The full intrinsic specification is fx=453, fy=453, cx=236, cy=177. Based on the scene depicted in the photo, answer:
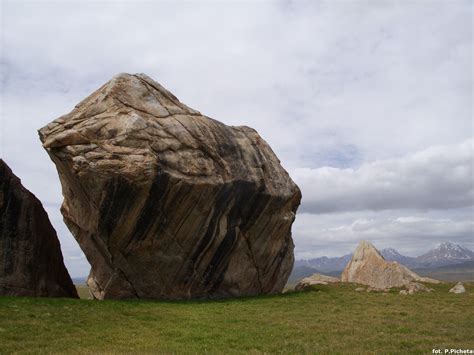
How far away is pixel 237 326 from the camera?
25406 mm

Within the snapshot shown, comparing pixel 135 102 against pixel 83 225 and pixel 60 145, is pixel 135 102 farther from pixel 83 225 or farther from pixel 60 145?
pixel 83 225

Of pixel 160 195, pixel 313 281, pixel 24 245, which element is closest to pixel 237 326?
pixel 160 195

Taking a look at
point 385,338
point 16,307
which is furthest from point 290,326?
point 16,307

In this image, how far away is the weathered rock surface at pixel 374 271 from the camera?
55.8 metres

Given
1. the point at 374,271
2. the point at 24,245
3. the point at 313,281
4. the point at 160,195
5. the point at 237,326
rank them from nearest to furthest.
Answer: the point at 237,326, the point at 160,195, the point at 24,245, the point at 313,281, the point at 374,271

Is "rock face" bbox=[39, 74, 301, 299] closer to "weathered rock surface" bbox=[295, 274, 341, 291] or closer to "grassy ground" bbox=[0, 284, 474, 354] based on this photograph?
"grassy ground" bbox=[0, 284, 474, 354]

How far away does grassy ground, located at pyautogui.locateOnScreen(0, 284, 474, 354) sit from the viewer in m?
19.4

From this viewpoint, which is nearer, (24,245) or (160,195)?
(160,195)

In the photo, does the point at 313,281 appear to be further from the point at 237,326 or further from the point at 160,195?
the point at 237,326

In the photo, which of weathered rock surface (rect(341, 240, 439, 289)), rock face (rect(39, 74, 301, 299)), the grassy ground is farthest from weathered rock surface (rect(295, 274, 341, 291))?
the grassy ground

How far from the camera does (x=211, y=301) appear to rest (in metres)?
38.9

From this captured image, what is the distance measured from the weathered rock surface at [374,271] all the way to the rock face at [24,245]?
3625 cm

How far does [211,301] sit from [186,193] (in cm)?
962

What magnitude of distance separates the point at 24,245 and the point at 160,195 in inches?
476
